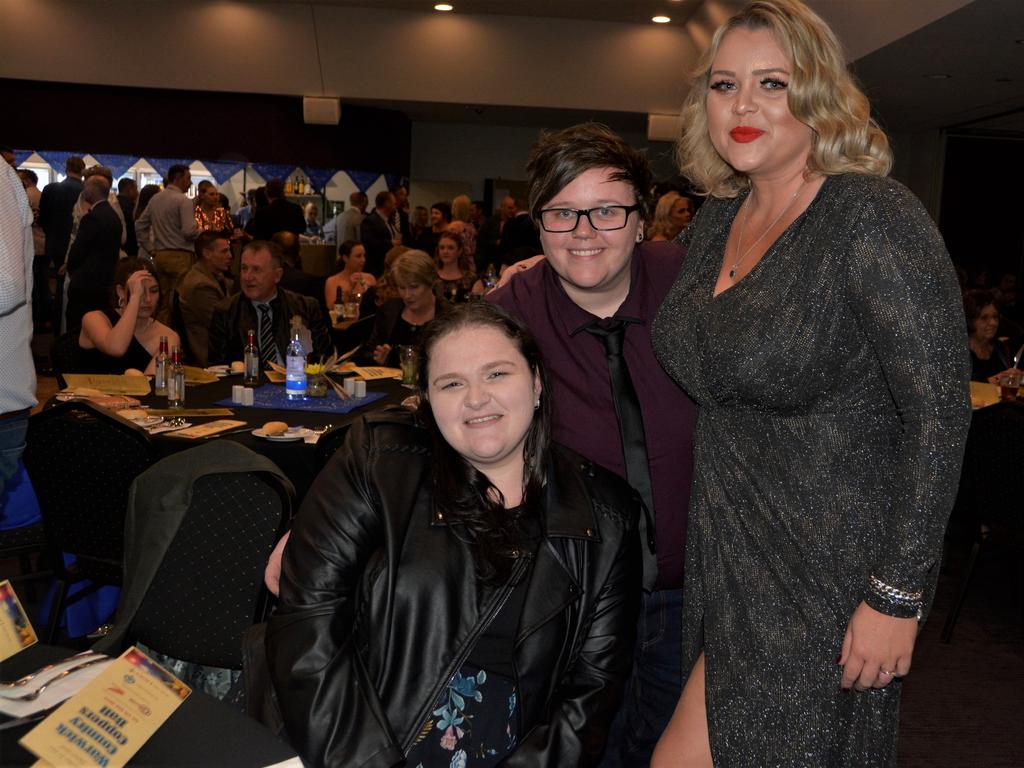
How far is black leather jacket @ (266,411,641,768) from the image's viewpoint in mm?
1704

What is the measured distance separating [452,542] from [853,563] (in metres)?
0.71

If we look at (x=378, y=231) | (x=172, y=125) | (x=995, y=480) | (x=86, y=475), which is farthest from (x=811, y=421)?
(x=172, y=125)

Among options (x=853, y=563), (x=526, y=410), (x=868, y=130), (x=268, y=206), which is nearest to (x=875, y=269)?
(x=868, y=130)

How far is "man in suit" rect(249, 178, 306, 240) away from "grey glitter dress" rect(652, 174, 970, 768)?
970cm

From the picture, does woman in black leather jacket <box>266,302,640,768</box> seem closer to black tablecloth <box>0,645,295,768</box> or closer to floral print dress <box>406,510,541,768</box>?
floral print dress <box>406,510,541,768</box>

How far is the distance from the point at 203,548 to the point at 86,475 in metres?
1.06

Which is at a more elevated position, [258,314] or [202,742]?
[258,314]

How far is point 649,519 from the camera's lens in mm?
2031

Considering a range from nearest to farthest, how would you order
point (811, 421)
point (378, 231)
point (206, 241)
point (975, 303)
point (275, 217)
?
point (811, 421), point (975, 303), point (206, 241), point (275, 217), point (378, 231)

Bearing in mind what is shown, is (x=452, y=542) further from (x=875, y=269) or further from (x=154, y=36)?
(x=154, y=36)

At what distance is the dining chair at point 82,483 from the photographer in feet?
10.3

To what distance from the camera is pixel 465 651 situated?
1.79 metres

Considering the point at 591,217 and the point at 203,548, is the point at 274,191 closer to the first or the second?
the point at 203,548

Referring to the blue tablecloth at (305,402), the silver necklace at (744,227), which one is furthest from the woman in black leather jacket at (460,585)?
the blue tablecloth at (305,402)
